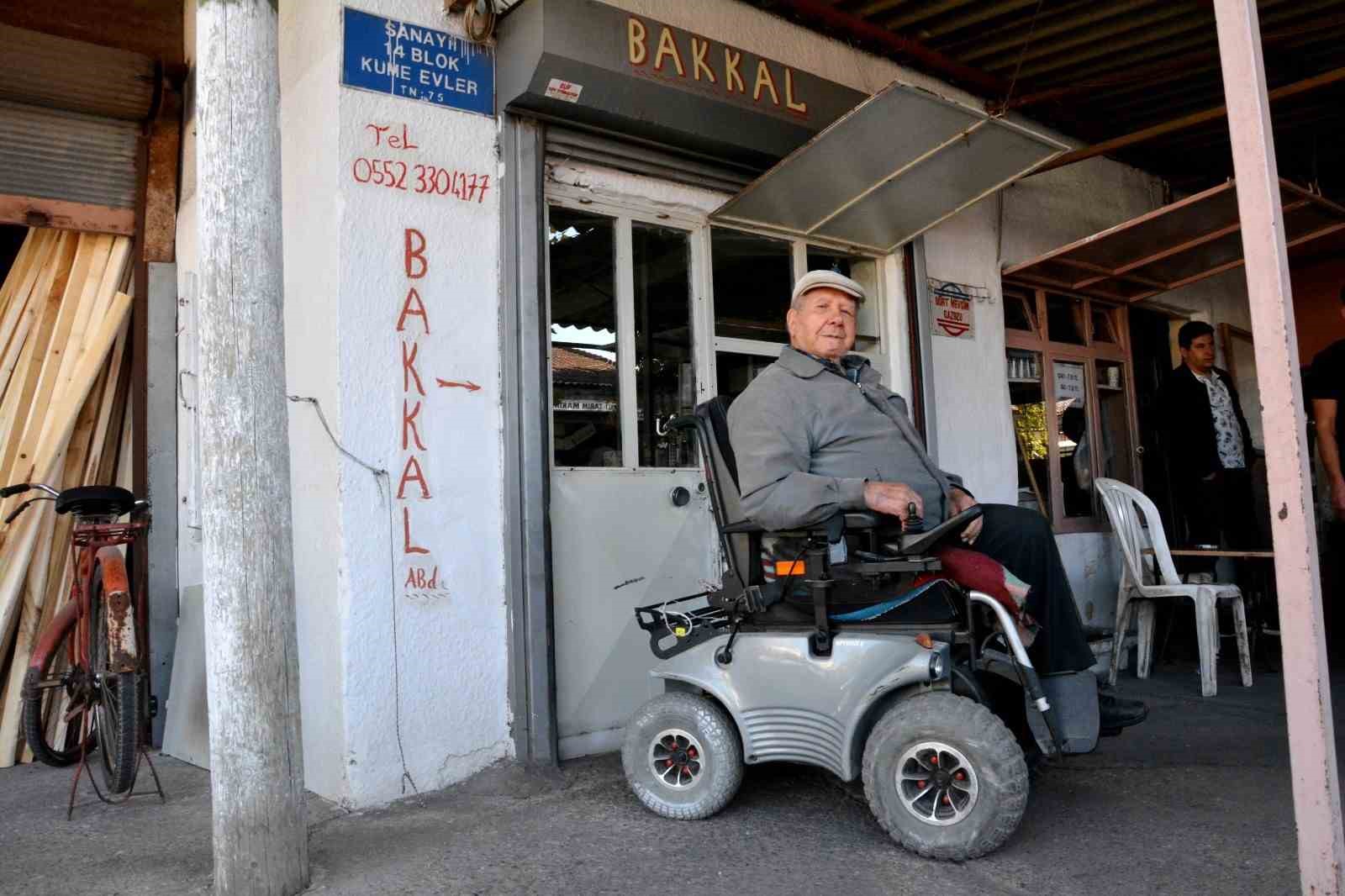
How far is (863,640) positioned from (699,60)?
2.62 meters

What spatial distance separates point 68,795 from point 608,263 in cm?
291

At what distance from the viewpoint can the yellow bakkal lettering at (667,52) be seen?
4.17m

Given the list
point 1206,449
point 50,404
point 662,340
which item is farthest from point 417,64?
point 1206,449

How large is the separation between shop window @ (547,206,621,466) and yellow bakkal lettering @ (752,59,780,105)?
34.3 inches

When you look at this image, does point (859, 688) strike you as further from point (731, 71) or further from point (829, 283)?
point (731, 71)

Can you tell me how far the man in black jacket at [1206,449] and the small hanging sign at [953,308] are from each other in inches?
54.4

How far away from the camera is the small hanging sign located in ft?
18.8

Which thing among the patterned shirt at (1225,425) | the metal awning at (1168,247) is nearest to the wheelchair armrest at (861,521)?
the metal awning at (1168,247)

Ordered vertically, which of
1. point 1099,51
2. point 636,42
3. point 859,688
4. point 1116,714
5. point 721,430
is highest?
point 1099,51

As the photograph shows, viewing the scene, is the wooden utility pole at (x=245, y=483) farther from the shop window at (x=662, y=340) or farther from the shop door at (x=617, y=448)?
the shop window at (x=662, y=340)

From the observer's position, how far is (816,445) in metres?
3.31

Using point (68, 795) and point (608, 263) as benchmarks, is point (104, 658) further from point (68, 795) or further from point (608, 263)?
point (608, 263)

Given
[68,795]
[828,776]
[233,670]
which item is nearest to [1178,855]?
[828,776]

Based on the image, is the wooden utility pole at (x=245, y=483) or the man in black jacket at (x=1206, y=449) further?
the man in black jacket at (x=1206, y=449)
